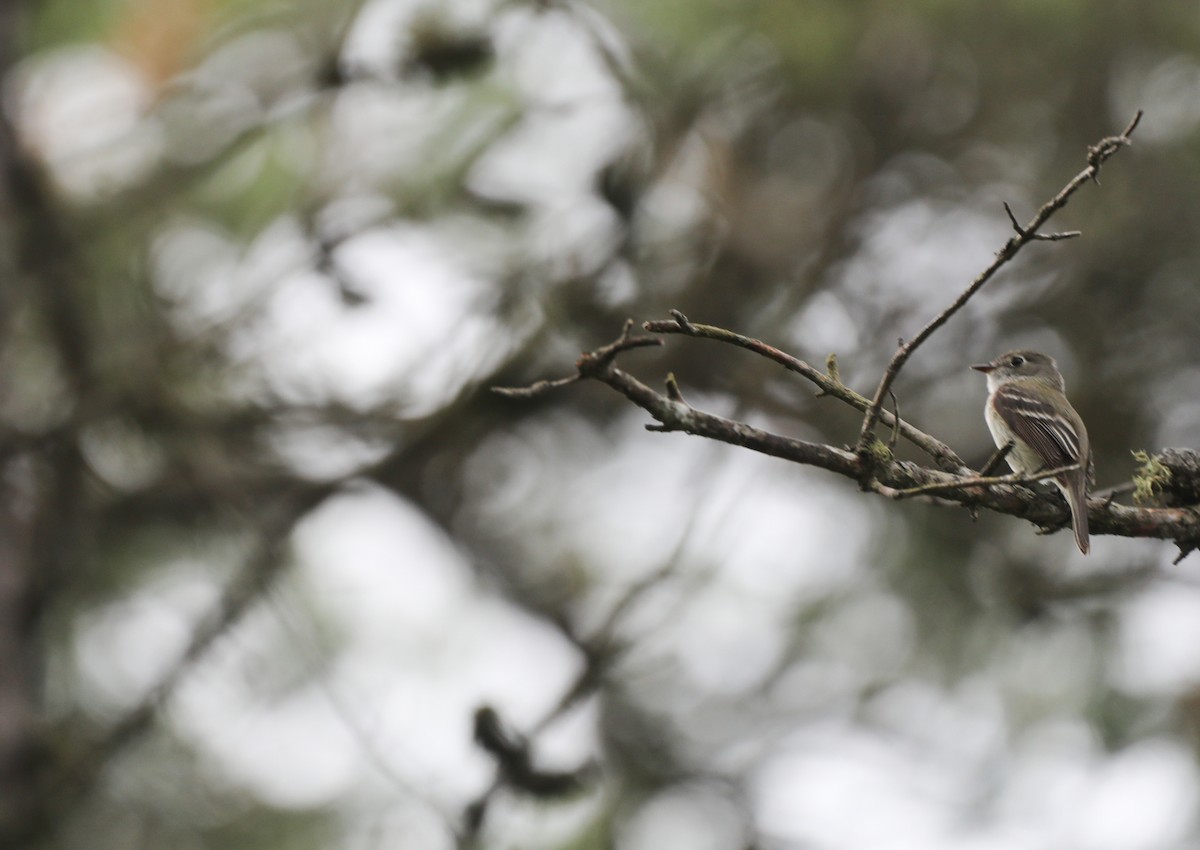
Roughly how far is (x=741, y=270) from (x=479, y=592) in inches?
101

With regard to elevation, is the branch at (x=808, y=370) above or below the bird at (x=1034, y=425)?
below

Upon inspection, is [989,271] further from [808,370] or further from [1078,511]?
[1078,511]

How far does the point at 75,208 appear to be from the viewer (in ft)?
23.8

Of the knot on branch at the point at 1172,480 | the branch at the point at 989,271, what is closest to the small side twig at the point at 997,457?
the branch at the point at 989,271

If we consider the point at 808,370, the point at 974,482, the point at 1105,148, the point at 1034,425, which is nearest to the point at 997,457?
the point at 974,482

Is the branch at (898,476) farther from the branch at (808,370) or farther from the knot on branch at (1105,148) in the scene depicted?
the knot on branch at (1105,148)

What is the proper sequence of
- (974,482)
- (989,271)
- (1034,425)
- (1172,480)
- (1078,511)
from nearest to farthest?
(989,271)
(974,482)
(1078,511)
(1172,480)
(1034,425)

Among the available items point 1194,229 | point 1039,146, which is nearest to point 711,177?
point 1039,146

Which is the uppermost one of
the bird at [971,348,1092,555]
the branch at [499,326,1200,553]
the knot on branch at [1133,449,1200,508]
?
the bird at [971,348,1092,555]

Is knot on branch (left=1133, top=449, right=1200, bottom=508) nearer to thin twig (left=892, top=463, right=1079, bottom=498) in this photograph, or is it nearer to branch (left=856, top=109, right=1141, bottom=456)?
thin twig (left=892, top=463, right=1079, bottom=498)

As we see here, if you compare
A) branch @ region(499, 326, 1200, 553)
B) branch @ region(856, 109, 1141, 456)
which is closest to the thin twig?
branch @ region(499, 326, 1200, 553)

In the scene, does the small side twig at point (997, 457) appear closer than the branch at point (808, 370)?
No

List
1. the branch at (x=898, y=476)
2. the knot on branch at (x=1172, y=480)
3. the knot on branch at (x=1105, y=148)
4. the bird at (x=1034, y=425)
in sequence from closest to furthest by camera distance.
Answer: the branch at (x=898, y=476) → the knot on branch at (x=1105, y=148) → the knot on branch at (x=1172, y=480) → the bird at (x=1034, y=425)

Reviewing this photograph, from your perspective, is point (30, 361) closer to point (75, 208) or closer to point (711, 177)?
point (75, 208)
